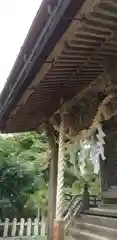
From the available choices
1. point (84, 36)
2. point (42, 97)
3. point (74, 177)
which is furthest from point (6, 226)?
point (84, 36)

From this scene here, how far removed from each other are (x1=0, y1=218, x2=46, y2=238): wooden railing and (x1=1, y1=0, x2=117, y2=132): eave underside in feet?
17.7

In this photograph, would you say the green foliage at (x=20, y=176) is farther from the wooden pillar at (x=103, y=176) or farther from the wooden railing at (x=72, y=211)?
the wooden pillar at (x=103, y=176)

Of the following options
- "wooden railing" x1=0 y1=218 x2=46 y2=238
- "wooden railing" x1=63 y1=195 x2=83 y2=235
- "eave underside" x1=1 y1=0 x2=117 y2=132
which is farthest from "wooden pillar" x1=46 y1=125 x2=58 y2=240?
"wooden railing" x1=0 y1=218 x2=46 y2=238

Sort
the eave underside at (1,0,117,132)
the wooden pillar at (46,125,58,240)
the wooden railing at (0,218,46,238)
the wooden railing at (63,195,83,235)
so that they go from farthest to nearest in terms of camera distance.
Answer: the wooden railing at (0,218,46,238), the wooden railing at (63,195,83,235), the wooden pillar at (46,125,58,240), the eave underside at (1,0,117,132)

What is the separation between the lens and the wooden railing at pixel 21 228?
9520 mm

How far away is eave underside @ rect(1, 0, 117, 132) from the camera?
236cm

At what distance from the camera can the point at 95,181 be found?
11.2m

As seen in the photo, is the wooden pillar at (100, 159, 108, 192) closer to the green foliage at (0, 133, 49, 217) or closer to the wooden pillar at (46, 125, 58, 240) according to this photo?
the wooden pillar at (46, 125, 58, 240)

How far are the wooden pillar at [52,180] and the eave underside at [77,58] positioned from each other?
2.64ft

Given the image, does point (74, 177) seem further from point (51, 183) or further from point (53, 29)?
point (53, 29)

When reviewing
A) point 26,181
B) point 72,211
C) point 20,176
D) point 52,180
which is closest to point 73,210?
point 72,211

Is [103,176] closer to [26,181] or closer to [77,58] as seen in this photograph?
[77,58]

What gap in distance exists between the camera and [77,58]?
3.27 meters

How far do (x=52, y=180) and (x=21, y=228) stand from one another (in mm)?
4547
